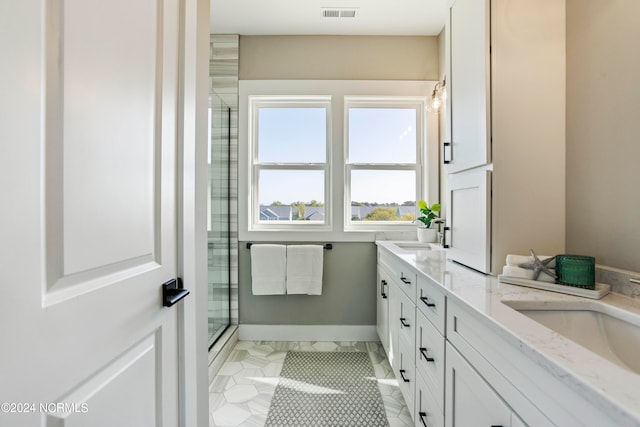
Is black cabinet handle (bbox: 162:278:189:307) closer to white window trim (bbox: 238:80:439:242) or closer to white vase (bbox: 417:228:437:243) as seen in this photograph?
white window trim (bbox: 238:80:439:242)

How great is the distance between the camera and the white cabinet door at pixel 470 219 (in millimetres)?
1277

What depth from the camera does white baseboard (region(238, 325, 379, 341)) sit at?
251 cm

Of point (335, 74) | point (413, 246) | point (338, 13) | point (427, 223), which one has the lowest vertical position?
point (413, 246)

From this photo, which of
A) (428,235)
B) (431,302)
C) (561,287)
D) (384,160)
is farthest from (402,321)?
(384,160)

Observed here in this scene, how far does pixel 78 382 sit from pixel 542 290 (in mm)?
1371

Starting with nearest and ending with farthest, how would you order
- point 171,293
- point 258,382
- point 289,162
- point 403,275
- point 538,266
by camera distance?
point 171,293, point 538,266, point 403,275, point 258,382, point 289,162

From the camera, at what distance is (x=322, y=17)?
2299 mm

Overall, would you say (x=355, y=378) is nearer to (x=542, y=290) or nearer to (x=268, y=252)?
(x=268, y=252)

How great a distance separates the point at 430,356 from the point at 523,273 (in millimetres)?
509

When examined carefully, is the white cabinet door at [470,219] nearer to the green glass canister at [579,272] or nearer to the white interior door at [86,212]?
the green glass canister at [579,272]

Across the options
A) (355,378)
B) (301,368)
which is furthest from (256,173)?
(355,378)

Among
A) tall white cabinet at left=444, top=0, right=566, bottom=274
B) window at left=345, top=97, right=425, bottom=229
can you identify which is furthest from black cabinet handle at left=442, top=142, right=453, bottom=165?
window at left=345, top=97, right=425, bottom=229

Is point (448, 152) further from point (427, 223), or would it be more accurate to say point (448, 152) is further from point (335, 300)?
point (335, 300)

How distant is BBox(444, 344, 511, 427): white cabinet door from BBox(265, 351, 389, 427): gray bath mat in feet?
2.42
